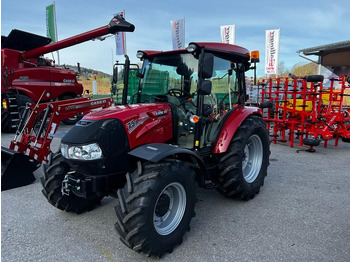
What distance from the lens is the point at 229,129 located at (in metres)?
3.42

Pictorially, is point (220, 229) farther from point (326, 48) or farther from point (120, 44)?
point (120, 44)

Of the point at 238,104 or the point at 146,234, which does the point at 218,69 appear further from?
the point at 146,234

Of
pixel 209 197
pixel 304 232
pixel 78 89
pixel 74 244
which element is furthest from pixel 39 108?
pixel 78 89

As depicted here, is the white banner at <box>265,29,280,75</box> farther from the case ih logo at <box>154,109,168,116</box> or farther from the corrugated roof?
the case ih logo at <box>154,109,168,116</box>

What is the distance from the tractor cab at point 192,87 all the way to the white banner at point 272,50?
554 inches

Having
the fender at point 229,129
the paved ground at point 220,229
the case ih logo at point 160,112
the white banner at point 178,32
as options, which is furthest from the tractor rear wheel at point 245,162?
the white banner at point 178,32

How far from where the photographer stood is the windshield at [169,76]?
3.43 meters

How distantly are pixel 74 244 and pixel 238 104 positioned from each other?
2.84 m

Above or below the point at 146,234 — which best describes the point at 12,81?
above

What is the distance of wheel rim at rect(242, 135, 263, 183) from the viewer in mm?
3959

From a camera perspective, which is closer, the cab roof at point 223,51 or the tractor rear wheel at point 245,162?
the cab roof at point 223,51

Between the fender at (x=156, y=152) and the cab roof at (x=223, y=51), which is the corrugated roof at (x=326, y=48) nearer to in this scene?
the cab roof at (x=223, y=51)

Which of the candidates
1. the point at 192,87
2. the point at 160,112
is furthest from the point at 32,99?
the point at 160,112

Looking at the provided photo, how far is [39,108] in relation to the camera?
486cm
